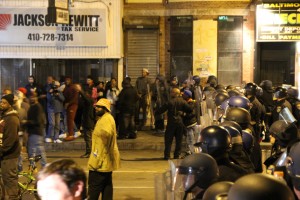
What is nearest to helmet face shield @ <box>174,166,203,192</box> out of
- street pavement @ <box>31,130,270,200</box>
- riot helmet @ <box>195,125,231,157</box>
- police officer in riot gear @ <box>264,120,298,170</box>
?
riot helmet @ <box>195,125,231,157</box>

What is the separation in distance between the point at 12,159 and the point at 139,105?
9.81 metres

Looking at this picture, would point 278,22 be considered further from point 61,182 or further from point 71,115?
point 61,182

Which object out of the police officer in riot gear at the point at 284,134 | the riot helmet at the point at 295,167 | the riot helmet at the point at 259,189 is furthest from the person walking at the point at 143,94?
the riot helmet at the point at 259,189

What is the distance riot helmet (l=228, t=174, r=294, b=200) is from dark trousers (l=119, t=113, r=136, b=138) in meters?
14.6

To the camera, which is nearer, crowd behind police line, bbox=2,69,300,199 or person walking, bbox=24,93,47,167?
crowd behind police line, bbox=2,69,300,199

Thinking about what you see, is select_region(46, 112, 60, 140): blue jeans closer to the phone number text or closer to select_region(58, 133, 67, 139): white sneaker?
select_region(58, 133, 67, 139): white sneaker

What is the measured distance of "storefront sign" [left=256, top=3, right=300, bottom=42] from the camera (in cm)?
2062

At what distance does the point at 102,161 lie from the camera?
9109mm

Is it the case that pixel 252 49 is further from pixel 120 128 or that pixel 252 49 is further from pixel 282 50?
pixel 120 128

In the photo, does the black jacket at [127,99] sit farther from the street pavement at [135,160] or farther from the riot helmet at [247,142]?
the riot helmet at [247,142]

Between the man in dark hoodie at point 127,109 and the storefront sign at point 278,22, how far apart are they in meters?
5.91

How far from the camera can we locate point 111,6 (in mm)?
20531

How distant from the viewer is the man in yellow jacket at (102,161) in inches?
359

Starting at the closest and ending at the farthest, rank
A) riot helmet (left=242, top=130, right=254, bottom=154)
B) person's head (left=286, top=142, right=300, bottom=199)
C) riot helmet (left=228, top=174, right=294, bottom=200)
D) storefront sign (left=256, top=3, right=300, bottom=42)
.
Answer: riot helmet (left=228, top=174, right=294, bottom=200), person's head (left=286, top=142, right=300, bottom=199), riot helmet (left=242, top=130, right=254, bottom=154), storefront sign (left=256, top=3, right=300, bottom=42)
